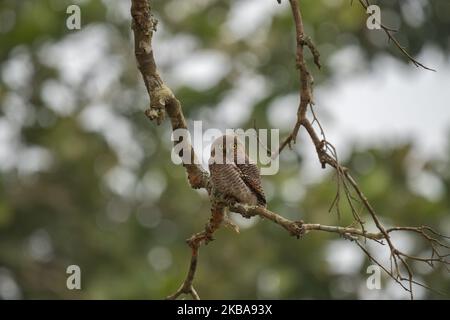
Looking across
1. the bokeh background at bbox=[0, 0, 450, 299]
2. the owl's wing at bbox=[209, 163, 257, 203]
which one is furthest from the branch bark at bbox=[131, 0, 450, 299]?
the bokeh background at bbox=[0, 0, 450, 299]

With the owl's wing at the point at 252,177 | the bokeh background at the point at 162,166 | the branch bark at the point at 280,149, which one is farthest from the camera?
the bokeh background at the point at 162,166

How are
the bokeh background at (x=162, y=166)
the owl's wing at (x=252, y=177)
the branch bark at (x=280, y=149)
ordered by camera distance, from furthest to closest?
the bokeh background at (x=162, y=166) < the owl's wing at (x=252, y=177) < the branch bark at (x=280, y=149)

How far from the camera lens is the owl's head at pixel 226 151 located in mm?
3402

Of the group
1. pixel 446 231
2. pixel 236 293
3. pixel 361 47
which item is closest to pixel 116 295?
pixel 236 293

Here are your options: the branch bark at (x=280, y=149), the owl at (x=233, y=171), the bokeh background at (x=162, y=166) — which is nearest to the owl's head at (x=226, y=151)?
the owl at (x=233, y=171)

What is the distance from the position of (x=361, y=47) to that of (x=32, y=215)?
18.8 feet

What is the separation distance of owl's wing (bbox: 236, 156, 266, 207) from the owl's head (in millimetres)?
22

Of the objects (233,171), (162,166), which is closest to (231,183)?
(233,171)

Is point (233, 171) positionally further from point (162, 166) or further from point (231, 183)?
point (162, 166)

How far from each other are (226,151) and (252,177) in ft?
0.41

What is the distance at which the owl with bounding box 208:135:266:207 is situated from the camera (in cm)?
338

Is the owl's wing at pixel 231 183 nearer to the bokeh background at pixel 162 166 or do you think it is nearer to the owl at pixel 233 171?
the owl at pixel 233 171

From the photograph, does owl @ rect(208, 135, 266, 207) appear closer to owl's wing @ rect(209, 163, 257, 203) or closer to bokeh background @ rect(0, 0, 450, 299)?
owl's wing @ rect(209, 163, 257, 203)

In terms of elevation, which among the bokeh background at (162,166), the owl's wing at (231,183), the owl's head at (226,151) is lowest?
the owl's wing at (231,183)
